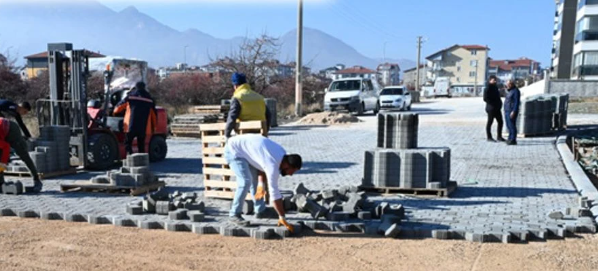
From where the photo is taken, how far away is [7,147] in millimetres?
8297

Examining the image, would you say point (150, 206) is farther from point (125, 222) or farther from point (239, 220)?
point (239, 220)

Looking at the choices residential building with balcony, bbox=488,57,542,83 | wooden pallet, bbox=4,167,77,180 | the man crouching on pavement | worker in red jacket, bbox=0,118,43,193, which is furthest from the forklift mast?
residential building with balcony, bbox=488,57,542,83

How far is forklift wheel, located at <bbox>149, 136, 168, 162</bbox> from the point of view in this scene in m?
12.0

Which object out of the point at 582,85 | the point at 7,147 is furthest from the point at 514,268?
the point at 582,85

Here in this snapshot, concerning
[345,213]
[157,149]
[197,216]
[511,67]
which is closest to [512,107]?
[345,213]

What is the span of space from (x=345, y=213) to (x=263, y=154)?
58.4 inches

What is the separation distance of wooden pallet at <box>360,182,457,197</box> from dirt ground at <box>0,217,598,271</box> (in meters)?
2.27

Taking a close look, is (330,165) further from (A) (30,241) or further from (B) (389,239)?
(A) (30,241)

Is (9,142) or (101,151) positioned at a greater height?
(9,142)

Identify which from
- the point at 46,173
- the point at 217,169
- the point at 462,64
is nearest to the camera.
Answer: the point at 217,169

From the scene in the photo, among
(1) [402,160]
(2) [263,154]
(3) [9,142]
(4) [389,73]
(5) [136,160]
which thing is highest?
(4) [389,73]

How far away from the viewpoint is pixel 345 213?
670 cm

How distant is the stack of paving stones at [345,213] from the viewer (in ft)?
20.5

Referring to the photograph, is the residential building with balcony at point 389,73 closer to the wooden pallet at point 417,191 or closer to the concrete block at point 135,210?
the wooden pallet at point 417,191
